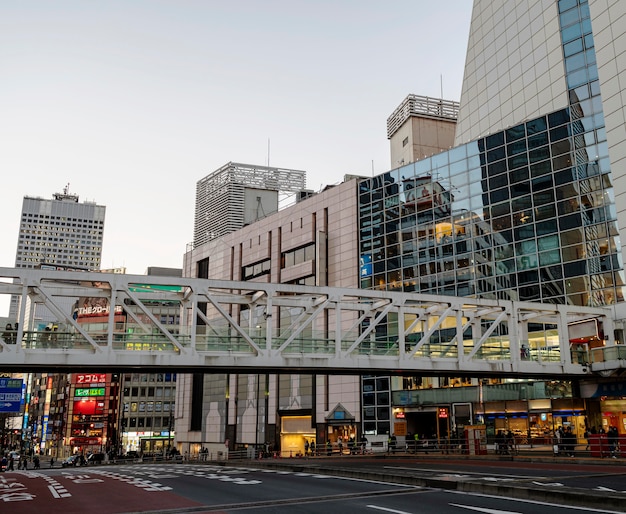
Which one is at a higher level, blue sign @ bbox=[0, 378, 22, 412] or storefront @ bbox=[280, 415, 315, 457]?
blue sign @ bbox=[0, 378, 22, 412]

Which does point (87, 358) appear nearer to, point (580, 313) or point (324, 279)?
point (580, 313)

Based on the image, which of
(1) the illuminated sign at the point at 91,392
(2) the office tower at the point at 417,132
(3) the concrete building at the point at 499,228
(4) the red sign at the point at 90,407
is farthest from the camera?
(1) the illuminated sign at the point at 91,392

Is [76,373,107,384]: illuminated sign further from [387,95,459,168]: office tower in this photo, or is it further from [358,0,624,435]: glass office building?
[358,0,624,435]: glass office building

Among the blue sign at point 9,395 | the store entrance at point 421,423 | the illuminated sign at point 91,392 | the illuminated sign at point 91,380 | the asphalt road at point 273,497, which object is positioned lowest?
the asphalt road at point 273,497

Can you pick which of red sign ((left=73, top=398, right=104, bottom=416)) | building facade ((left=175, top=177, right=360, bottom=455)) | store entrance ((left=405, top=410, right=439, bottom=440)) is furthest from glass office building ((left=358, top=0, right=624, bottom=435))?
red sign ((left=73, top=398, right=104, bottom=416))

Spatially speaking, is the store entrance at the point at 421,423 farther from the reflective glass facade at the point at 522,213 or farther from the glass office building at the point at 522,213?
the reflective glass facade at the point at 522,213

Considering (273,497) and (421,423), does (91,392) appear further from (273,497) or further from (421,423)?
(273,497)

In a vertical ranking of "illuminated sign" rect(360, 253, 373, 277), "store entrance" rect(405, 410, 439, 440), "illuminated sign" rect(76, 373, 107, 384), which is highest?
"illuminated sign" rect(360, 253, 373, 277)

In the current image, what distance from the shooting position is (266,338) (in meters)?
32.0

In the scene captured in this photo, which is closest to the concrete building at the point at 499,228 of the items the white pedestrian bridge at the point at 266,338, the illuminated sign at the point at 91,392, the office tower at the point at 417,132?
the white pedestrian bridge at the point at 266,338

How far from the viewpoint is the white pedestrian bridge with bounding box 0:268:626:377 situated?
93.5ft

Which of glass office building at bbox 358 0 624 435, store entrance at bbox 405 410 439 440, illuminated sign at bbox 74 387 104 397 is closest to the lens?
glass office building at bbox 358 0 624 435

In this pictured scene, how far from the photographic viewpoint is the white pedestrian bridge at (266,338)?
2848 cm

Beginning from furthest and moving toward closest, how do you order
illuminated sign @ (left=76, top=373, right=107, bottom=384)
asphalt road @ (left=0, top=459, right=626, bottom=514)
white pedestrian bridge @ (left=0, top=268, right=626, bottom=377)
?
illuminated sign @ (left=76, top=373, right=107, bottom=384) < white pedestrian bridge @ (left=0, top=268, right=626, bottom=377) < asphalt road @ (left=0, top=459, right=626, bottom=514)
